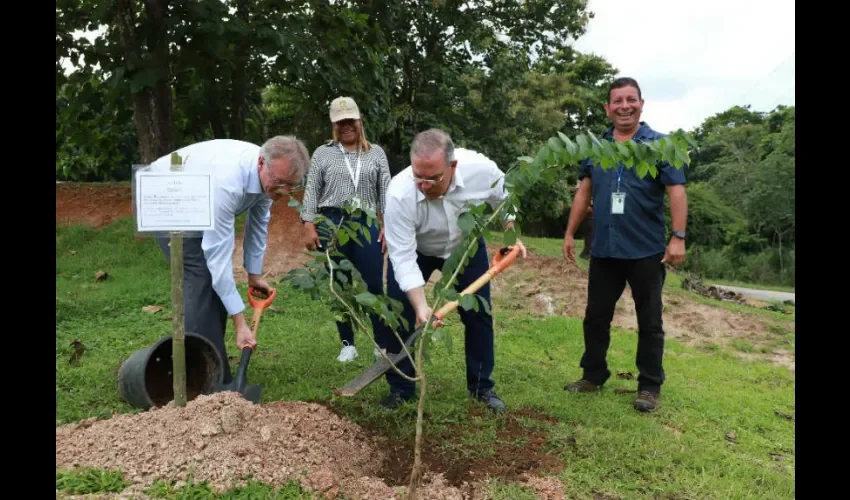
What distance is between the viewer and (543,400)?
3826 millimetres

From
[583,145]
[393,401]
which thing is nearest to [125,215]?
[393,401]

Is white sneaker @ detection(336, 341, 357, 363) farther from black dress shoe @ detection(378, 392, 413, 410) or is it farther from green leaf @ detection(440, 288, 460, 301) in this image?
green leaf @ detection(440, 288, 460, 301)

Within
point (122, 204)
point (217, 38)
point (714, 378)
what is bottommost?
point (714, 378)

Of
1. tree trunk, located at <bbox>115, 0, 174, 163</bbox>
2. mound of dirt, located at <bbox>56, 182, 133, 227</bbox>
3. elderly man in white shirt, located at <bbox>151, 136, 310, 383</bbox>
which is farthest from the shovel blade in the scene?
mound of dirt, located at <bbox>56, 182, 133, 227</bbox>

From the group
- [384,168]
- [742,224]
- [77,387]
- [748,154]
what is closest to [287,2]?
[384,168]

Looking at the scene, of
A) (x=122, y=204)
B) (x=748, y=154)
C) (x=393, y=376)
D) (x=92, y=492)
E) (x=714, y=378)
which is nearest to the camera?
(x=92, y=492)

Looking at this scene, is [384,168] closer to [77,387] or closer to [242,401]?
[242,401]

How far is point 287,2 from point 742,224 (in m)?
21.1

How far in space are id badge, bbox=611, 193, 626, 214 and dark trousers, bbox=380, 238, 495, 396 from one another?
86cm

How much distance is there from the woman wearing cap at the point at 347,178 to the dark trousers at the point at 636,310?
4.46ft

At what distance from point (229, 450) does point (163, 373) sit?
1009mm

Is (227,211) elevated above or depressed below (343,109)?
below

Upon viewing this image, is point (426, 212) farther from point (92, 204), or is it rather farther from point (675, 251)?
point (92, 204)

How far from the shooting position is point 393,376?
3.55 meters
